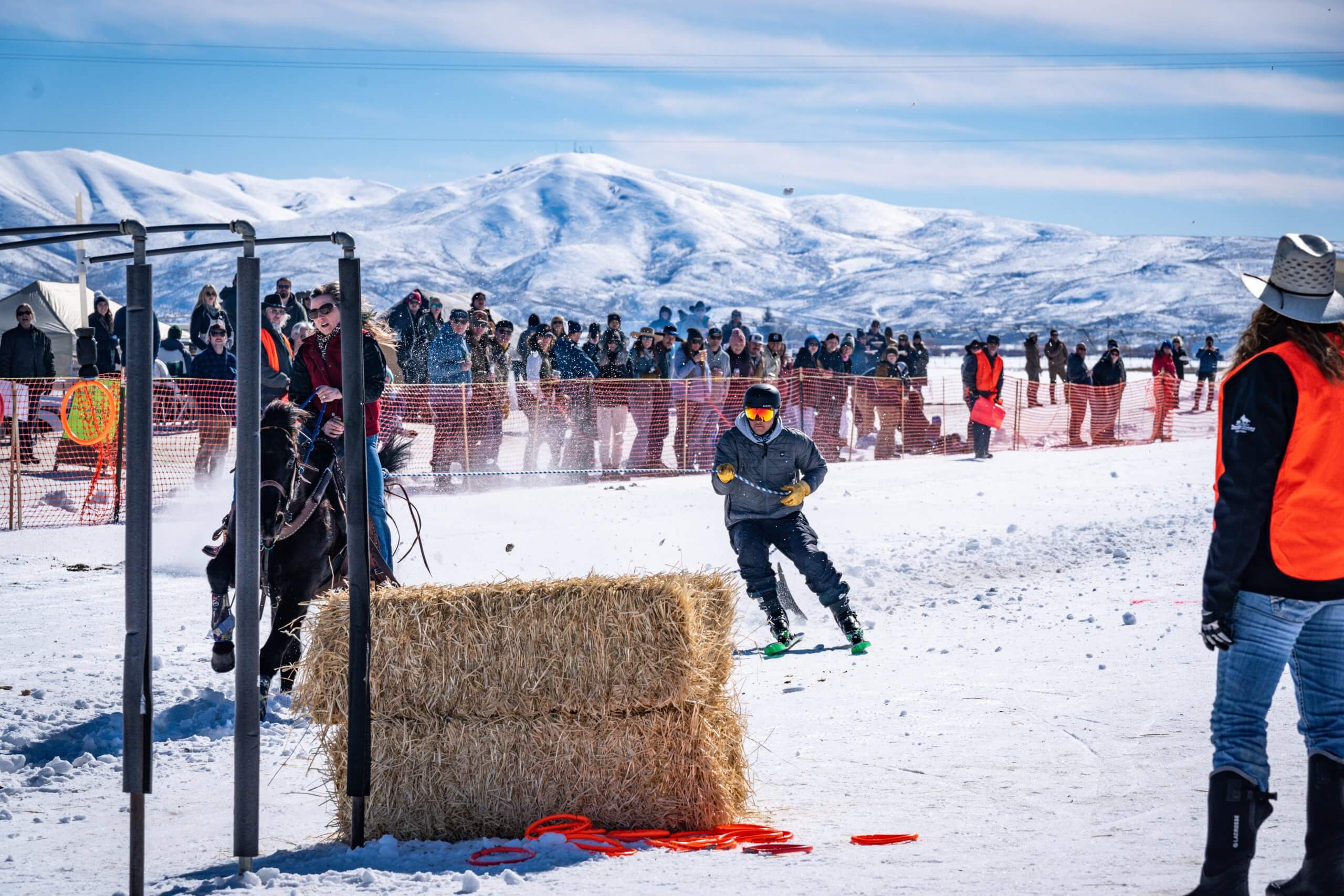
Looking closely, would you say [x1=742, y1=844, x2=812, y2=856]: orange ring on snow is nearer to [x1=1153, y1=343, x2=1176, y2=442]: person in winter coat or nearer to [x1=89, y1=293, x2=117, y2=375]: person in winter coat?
[x1=89, y1=293, x2=117, y2=375]: person in winter coat

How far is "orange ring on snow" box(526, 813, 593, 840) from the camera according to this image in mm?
4836

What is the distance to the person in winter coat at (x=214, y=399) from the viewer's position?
13.5 meters

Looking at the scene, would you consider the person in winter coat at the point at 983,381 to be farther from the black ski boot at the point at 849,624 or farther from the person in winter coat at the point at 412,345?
the black ski boot at the point at 849,624

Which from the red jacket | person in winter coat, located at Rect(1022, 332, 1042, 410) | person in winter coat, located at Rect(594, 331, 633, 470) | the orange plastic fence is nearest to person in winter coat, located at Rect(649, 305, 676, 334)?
the orange plastic fence

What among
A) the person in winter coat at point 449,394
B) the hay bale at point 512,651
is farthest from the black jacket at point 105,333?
the hay bale at point 512,651

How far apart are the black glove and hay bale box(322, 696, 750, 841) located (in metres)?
2.00

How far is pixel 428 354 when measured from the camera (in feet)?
51.4

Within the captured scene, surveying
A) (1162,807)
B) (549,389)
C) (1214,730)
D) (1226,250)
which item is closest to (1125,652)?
(1162,807)

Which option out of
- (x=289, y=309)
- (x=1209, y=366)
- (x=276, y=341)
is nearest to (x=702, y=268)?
(x=1209, y=366)

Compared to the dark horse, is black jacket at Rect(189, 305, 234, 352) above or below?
above

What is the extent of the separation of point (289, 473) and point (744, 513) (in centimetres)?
332

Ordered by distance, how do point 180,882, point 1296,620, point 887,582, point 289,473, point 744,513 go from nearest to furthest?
point 1296,620 → point 180,882 → point 289,473 → point 744,513 → point 887,582

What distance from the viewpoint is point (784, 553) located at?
8.73 metres

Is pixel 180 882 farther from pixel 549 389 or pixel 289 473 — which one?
pixel 549 389
